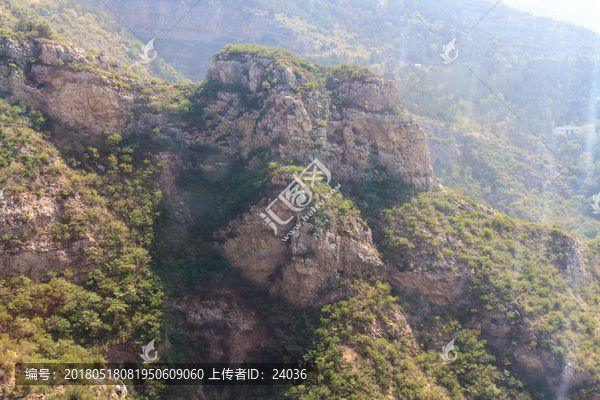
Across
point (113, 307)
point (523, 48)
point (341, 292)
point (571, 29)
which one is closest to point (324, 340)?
point (341, 292)

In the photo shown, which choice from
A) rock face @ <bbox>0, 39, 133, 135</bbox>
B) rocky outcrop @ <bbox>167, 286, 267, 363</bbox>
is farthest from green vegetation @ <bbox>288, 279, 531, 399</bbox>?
rock face @ <bbox>0, 39, 133, 135</bbox>

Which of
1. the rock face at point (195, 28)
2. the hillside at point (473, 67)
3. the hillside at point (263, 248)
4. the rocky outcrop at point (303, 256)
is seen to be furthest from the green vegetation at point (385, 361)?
the rock face at point (195, 28)

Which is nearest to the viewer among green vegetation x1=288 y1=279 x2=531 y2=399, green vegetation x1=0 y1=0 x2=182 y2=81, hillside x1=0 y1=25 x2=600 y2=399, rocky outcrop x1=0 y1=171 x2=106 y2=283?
rocky outcrop x1=0 y1=171 x2=106 y2=283

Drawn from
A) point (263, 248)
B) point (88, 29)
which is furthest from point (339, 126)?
point (88, 29)

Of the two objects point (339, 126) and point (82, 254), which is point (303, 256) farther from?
point (82, 254)

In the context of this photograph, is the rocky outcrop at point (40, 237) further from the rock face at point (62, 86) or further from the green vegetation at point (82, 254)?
the rock face at point (62, 86)

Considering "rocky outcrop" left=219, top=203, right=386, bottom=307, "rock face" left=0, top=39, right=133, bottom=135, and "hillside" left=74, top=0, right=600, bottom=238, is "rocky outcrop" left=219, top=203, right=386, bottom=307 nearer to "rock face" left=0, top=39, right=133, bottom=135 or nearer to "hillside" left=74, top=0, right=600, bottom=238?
"rock face" left=0, top=39, right=133, bottom=135

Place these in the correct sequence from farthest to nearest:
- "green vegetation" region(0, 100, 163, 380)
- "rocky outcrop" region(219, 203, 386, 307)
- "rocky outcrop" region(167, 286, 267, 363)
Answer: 1. "rocky outcrop" region(219, 203, 386, 307)
2. "rocky outcrop" region(167, 286, 267, 363)
3. "green vegetation" region(0, 100, 163, 380)
